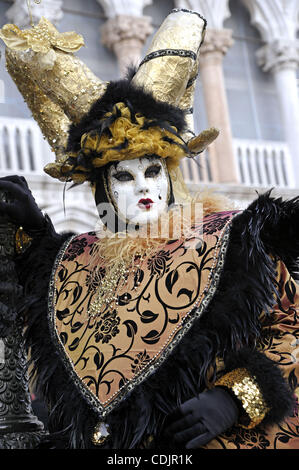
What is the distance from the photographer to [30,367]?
2.23 m

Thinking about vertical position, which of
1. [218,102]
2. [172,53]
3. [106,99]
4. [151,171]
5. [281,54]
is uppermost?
[281,54]

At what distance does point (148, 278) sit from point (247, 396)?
0.45 meters

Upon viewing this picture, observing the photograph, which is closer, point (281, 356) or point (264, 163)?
point (281, 356)

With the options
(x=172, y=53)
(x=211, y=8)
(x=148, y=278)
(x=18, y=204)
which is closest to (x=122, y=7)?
(x=211, y=8)

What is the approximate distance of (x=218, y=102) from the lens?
8227 millimetres

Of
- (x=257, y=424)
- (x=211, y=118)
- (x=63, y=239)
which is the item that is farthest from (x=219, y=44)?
(x=257, y=424)

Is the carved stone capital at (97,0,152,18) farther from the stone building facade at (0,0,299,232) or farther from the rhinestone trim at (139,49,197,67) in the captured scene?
the rhinestone trim at (139,49,197,67)

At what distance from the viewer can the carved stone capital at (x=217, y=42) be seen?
8.37 meters

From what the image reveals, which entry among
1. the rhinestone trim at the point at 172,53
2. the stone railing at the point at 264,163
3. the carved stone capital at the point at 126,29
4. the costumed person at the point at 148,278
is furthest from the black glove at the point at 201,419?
the stone railing at the point at 264,163

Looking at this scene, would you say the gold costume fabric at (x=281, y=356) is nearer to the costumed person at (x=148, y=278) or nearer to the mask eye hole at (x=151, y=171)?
the costumed person at (x=148, y=278)

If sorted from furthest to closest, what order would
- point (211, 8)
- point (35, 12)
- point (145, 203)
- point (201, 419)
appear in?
point (211, 8) < point (35, 12) < point (145, 203) < point (201, 419)

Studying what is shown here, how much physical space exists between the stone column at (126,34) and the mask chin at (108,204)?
18.8 ft

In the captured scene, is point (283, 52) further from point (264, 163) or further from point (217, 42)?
point (264, 163)

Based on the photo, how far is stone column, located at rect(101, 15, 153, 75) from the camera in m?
7.79
